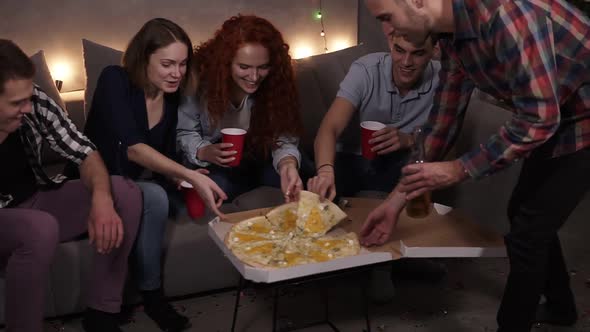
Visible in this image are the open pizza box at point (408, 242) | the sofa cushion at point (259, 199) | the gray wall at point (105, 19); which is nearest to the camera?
the open pizza box at point (408, 242)

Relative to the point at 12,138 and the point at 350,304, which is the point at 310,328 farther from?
the point at 12,138

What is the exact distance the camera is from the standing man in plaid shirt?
1501mm

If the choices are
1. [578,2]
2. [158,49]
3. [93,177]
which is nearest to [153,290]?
[93,177]

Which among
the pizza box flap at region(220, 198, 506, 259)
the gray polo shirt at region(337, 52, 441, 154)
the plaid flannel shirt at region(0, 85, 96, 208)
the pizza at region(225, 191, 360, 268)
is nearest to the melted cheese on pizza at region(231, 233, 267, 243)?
the pizza at region(225, 191, 360, 268)

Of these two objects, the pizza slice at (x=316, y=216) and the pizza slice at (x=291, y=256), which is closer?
the pizza slice at (x=291, y=256)

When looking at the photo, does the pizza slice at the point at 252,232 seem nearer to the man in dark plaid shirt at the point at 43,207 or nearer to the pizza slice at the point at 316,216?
the pizza slice at the point at 316,216

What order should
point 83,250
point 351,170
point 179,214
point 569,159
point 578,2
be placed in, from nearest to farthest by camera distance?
point 569,159, point 83,250, point 179,214, point 351,170, point 578,2

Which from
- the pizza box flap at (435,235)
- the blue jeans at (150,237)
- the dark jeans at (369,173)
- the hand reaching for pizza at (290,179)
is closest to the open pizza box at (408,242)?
Answer: the pizza box flap at (435,235)

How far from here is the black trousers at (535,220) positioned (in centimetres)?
177

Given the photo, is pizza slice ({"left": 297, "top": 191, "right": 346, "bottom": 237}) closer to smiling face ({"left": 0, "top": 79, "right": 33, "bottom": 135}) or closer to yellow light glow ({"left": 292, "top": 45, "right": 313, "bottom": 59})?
smiling face ({"left": 0, "top": 79, "right": 33, "bottom": 135})

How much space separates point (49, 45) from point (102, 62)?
0.42 metres

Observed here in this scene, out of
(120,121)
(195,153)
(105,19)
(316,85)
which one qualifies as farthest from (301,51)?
(120,121)

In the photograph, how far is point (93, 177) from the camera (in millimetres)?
2111

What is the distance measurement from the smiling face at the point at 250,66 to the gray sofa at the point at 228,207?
432mm
